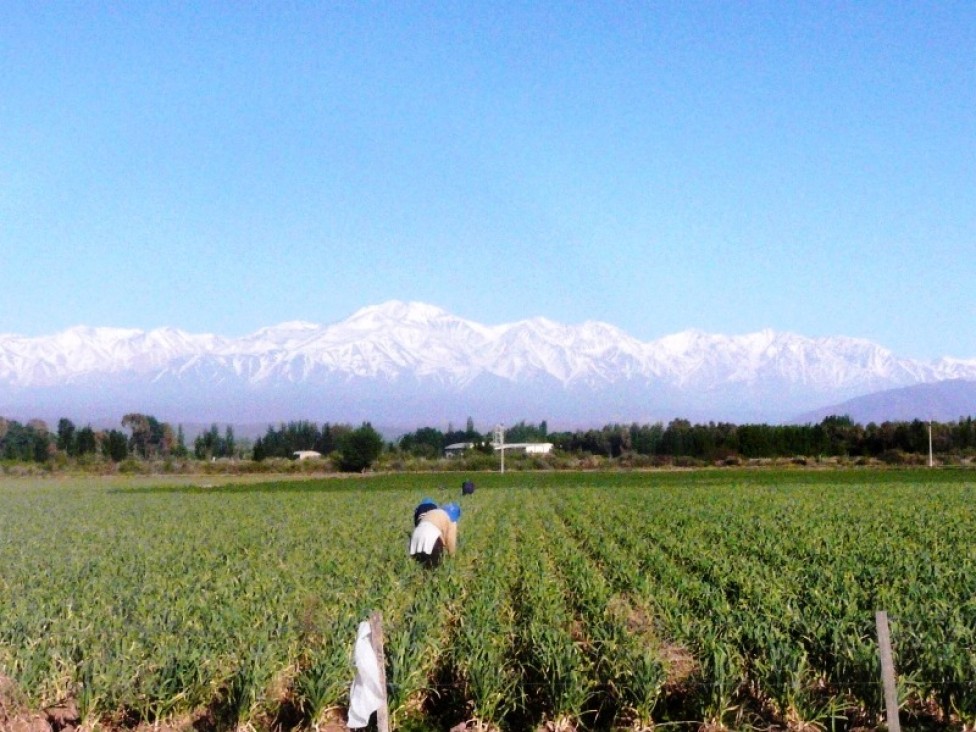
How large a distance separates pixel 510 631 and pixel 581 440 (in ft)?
472

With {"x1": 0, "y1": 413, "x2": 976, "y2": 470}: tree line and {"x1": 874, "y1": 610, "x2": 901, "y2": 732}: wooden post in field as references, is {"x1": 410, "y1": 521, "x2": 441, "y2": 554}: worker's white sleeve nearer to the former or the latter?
{"x1": 874, "y1": 610, "x2": 901, "y2": 732}: wooden post in field

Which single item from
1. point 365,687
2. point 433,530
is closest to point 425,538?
point 433,530

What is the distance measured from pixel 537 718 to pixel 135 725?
138 inches

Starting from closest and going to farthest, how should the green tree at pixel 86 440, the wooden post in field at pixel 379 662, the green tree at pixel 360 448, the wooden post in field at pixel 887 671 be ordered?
the wooden post in field at pixel 887 671
the wooden post in field at pixel 379 662
the green tree at pixel 360 448
the green tree at pixel 86 440

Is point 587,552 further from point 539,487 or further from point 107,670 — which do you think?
point 539,487

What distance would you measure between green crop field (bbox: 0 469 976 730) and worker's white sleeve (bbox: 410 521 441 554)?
0.38 meters

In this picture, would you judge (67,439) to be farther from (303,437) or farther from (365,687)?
(365,687)

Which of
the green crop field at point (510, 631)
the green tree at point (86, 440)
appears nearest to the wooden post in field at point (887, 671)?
the green crop field at point (510, 631)

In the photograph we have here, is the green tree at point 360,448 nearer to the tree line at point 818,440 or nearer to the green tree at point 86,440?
the tree line at point 818,440

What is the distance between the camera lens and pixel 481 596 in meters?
12.8

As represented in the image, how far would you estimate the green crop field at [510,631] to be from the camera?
8867mm

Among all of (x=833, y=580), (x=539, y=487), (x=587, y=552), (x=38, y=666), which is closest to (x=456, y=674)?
(x=38, y=666)

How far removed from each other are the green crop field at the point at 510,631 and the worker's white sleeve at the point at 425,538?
382 millimetres

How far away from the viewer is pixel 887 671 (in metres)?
7.59
